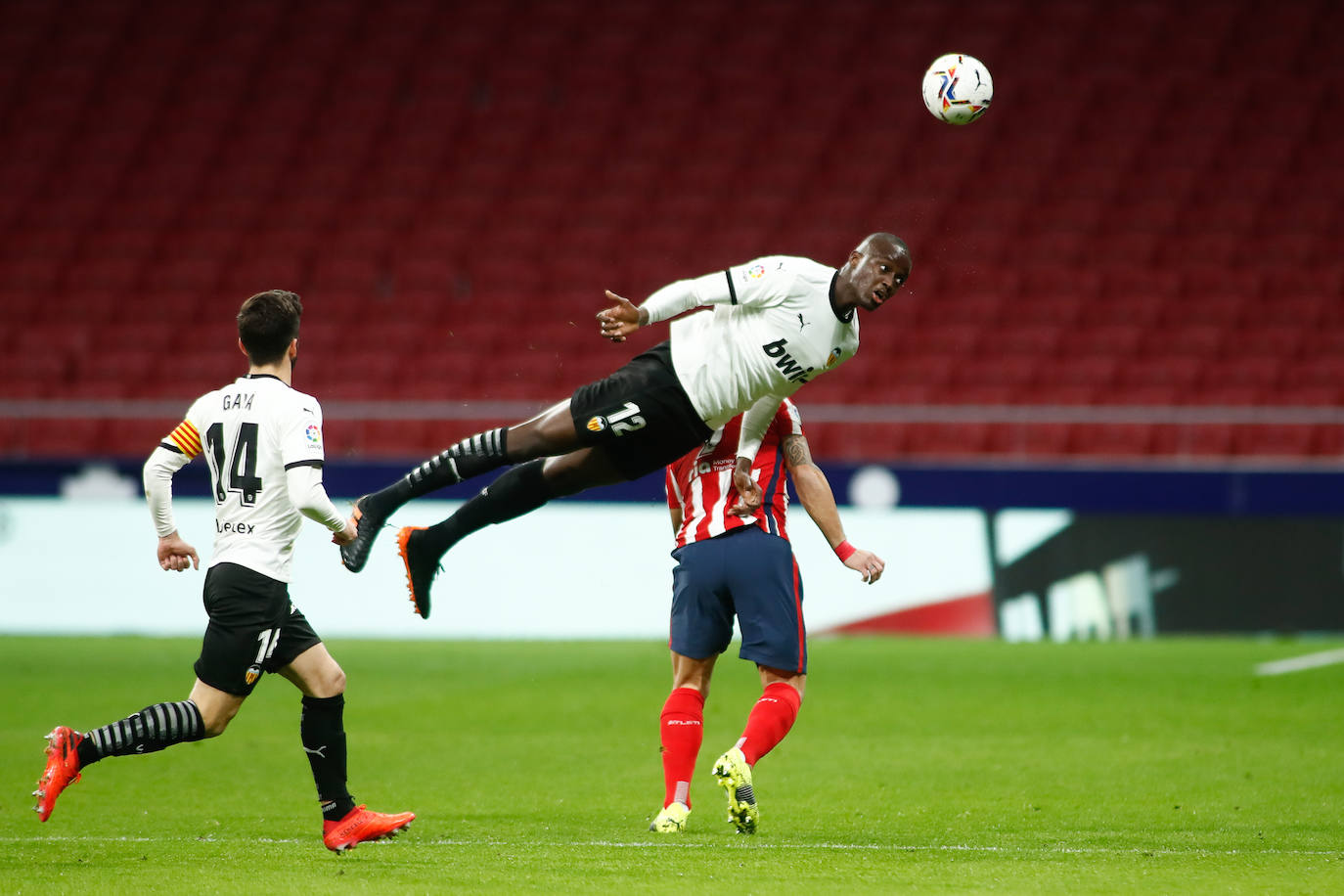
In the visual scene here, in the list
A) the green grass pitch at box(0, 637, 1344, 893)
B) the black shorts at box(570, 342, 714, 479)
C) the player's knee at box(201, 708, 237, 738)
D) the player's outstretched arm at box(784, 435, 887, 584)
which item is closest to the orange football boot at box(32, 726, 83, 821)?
the green grass pitch at box(0, 637, 1344, 893)

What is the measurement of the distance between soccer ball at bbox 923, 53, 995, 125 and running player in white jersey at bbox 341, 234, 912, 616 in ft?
2.38

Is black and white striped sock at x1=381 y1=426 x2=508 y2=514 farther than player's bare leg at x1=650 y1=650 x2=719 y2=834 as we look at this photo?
Yes

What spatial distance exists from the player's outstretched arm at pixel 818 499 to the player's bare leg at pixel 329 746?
1.81 meters

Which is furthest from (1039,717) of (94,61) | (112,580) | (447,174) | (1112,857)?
(94,61)

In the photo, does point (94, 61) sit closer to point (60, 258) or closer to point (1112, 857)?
point (60, 258)

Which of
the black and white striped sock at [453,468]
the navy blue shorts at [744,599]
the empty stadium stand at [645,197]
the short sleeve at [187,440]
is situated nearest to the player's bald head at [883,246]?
the navy blue shorts at [744,599]

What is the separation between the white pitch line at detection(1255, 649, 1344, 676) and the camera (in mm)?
11793

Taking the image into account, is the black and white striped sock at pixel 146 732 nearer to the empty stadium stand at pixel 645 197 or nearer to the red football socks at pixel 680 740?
the red football socks at pixel 680 740

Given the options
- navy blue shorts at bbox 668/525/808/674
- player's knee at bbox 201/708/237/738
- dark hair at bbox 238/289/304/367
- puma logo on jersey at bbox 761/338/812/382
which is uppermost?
dark hair at bbox 238/289/304/367

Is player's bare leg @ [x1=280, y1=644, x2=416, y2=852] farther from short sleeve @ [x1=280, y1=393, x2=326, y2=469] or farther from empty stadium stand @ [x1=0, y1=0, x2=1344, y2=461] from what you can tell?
empty stadium stand @ [x1=0, y1=0, x2=1344, y2=461]

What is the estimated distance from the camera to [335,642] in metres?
13.9

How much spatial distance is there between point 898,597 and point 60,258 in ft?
37.8

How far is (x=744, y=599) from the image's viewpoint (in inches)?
227

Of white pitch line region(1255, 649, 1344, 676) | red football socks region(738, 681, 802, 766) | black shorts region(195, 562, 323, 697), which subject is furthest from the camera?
white pitch line region(1255, 649, 1344, 676)
